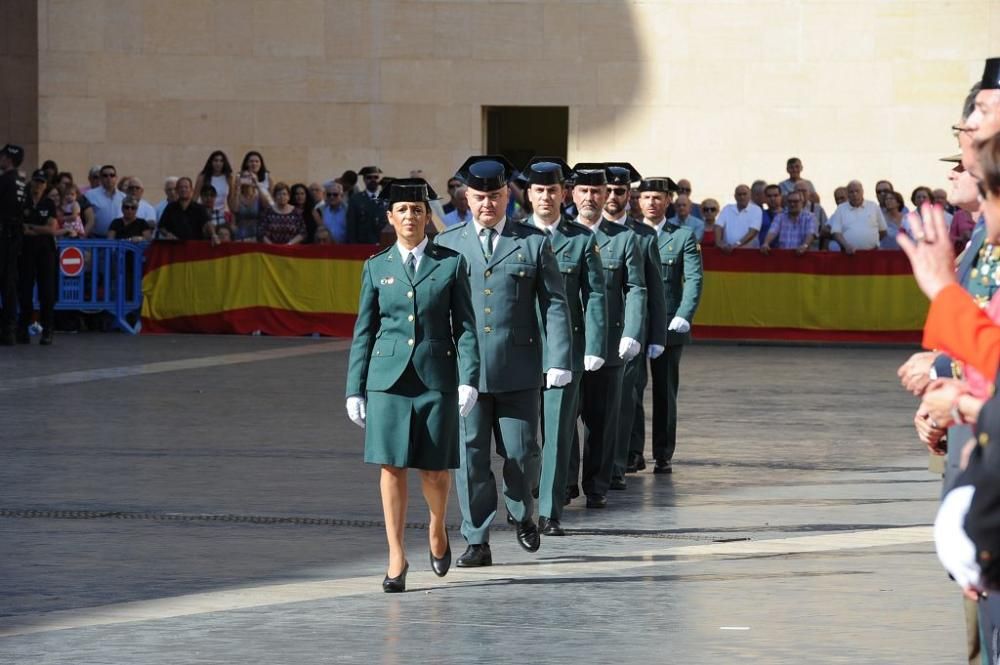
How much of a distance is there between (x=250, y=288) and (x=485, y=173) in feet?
48.3

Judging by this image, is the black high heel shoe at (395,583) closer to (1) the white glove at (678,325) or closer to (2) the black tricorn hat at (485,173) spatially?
(2) the black tricorn hat at (485,173)

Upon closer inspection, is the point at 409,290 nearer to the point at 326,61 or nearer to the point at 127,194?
the point at 127,194

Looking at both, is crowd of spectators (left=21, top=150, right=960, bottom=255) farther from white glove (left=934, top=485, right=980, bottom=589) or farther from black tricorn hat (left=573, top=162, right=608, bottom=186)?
white glove (left=934, top=485, right=980, bottom=589)

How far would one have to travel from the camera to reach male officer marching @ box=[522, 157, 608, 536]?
32.0ft

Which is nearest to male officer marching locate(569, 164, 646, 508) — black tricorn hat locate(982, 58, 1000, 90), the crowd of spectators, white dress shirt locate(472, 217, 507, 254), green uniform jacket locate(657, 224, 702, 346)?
green uniform jacket locate(657, 224, 702, 346)

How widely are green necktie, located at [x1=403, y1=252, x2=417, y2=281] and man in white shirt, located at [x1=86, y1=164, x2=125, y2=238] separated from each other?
15962 millimetres

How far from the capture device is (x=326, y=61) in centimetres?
2945

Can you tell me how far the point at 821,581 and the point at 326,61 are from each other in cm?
2213

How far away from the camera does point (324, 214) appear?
2391cm

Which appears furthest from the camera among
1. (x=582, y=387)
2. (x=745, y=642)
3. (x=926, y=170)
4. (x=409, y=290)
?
(x=926, y=170)

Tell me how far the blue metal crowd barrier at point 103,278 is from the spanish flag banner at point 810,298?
6.66m

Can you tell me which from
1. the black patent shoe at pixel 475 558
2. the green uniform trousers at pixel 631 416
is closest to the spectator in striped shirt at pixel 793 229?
the green uniform trousers at pixel 631 416

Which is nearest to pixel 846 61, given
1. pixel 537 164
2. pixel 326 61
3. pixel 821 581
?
pixel 326 61

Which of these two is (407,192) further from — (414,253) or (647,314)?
(647,314)
